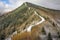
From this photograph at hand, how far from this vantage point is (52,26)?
472 centimetres

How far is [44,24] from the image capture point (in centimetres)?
470

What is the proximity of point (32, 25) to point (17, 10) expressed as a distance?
56cm

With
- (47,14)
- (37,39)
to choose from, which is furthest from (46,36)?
(47,14)

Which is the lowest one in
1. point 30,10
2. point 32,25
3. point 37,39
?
point 37,39

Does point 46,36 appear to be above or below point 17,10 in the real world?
below

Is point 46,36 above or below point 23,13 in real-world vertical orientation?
below

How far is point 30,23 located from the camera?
4695 millimetres

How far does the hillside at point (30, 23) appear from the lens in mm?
4637

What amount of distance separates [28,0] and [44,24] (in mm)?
758

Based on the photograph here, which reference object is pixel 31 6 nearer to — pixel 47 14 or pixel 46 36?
pixel 47 14

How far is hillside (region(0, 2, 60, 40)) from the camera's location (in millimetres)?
4637

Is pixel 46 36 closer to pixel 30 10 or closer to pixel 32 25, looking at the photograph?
pixel 32 25

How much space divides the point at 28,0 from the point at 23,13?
37 centimetres

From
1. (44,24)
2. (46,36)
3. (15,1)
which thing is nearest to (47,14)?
(44,24)
